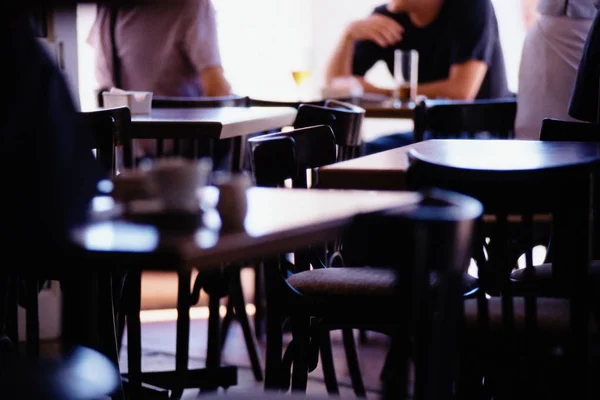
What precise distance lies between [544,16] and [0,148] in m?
2.70

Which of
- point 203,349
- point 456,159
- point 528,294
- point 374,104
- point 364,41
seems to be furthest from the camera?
point 364,41

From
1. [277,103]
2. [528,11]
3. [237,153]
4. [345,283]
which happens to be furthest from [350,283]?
[528,11]

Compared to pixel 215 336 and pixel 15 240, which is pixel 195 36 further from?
pixel 15 240

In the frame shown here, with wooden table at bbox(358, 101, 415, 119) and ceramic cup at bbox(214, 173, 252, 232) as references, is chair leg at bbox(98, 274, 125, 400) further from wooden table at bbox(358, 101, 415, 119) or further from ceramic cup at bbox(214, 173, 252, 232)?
wooden table at bbox(358, 101, 415, 119)

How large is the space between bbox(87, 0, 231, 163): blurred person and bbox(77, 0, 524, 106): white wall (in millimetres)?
2965

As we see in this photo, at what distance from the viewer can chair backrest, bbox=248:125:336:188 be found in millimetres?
2102

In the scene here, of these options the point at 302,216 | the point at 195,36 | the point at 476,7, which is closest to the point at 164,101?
the point at 195,36

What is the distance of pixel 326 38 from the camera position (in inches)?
299

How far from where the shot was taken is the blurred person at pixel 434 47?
4676 mm

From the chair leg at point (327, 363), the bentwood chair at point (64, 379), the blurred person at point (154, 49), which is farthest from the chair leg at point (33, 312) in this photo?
the blurred person at point (154, 49)

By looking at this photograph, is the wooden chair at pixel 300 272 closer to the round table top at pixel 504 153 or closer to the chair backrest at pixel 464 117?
the round table top at pixel 504 153

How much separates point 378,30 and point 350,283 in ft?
10.3

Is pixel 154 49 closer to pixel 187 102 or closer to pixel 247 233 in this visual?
pixel 187 102

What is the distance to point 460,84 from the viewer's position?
4613 mm
